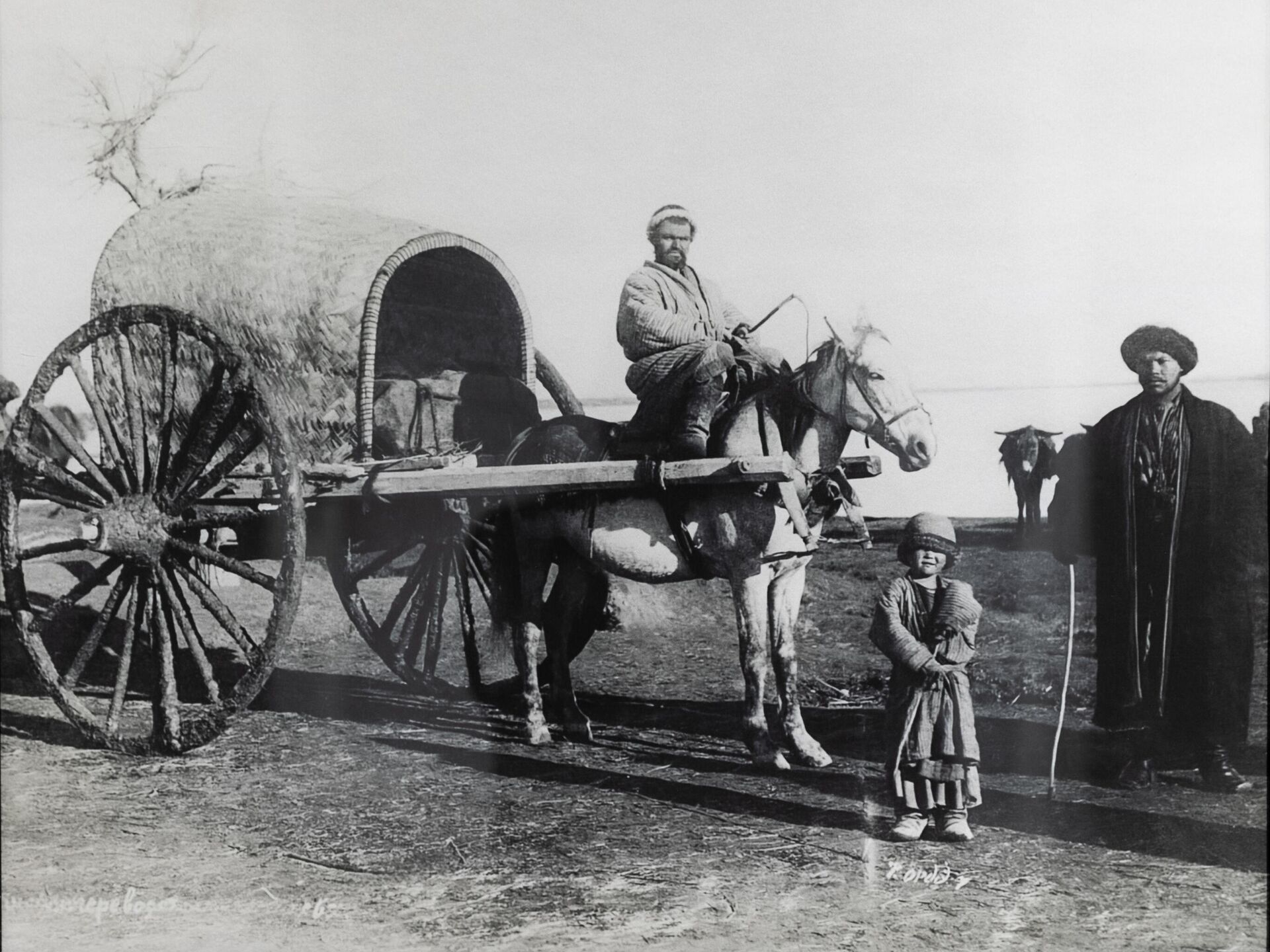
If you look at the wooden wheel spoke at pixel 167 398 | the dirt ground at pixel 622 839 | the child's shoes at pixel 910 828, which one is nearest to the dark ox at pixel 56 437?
the wooden wheel spoke at pixel 167 398

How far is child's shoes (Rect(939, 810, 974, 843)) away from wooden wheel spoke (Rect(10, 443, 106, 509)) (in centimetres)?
345

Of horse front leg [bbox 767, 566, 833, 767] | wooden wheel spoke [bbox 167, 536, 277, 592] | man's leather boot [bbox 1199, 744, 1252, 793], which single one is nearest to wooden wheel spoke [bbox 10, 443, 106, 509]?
wooden wheel spoke [bbox 167, 536, 277, 592]

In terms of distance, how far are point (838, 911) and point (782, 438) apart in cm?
173

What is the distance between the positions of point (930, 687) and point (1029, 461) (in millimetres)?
1021

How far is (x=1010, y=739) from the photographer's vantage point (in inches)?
181

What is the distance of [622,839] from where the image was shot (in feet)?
13.8

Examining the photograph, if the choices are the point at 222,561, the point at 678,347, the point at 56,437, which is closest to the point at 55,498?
the point at 56,437

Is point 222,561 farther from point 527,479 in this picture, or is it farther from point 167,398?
point 527,479

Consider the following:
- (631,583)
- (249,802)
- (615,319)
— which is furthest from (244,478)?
(631,583)

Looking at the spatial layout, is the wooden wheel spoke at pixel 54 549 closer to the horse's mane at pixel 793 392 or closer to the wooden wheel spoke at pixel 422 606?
the wooden wheel spoke at pixel 422 606

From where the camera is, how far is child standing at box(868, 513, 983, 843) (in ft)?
12.6

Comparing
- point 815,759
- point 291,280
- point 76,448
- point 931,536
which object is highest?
point 291,280

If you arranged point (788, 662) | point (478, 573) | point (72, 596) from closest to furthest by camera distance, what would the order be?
point (788, 662), point (72, 596), point (478, 573)

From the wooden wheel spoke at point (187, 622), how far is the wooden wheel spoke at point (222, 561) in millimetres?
118
